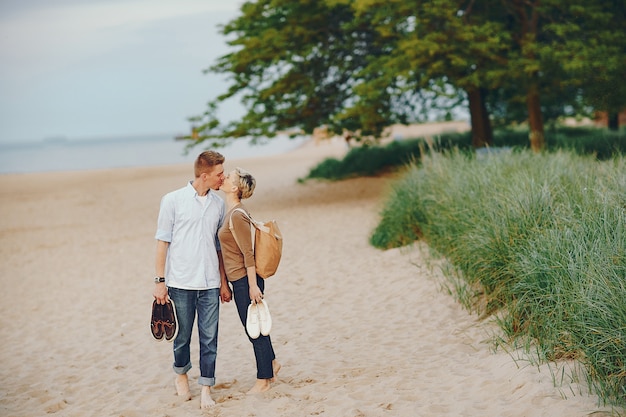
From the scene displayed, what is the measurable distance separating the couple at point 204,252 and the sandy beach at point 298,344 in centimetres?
65

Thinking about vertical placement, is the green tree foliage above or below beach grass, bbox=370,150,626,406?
above

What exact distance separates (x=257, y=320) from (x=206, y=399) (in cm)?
72

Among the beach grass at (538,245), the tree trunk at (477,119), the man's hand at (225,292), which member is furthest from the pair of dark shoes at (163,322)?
the tree trunk at (477,119)

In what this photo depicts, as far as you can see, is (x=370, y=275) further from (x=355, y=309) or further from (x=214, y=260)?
(x=214, y=260)

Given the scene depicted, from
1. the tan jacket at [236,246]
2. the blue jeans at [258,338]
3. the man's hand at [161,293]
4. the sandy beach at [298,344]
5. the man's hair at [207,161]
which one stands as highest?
the man's hair at [207,161]

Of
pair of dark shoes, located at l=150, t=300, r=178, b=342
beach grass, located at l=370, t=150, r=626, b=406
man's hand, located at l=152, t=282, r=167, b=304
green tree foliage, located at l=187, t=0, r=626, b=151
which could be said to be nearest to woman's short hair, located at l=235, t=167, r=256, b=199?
man's hand, located at l=152, t=282, r=167, b=304

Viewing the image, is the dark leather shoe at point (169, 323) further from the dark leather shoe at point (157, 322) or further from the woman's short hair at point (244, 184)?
the woman's short hair at point (244, 184)

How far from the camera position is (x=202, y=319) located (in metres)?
5.40

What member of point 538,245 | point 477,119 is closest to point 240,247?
point 538,245

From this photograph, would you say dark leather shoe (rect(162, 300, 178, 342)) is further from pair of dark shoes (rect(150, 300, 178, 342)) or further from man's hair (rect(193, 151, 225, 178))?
man's hair (rect(193, 151, 225, 178))

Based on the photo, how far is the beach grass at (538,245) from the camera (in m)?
4.79

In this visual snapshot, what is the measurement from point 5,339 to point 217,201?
4501mm

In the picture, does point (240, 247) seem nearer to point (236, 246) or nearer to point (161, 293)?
point (236, 246)

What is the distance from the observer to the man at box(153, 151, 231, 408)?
207 inches
